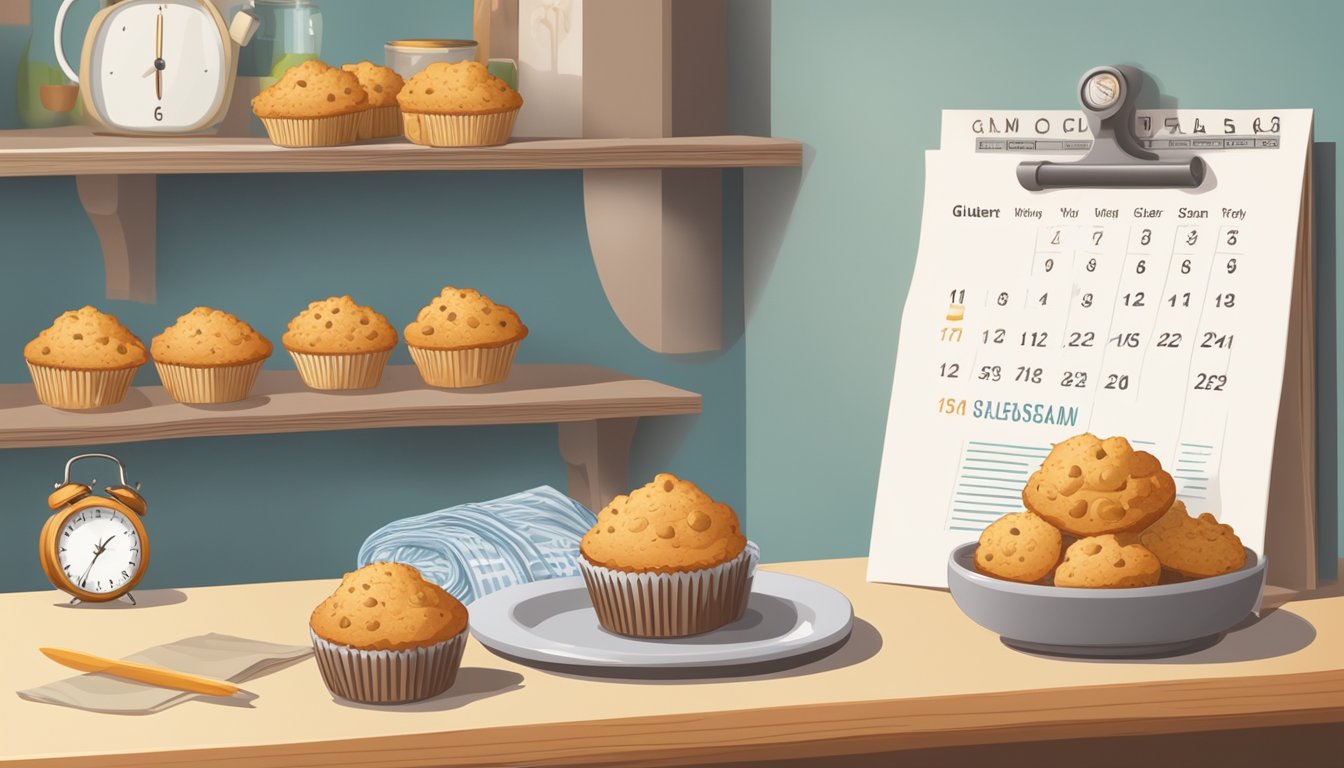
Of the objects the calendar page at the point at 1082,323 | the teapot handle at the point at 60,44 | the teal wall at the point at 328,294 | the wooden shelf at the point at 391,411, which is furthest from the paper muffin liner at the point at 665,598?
the teapot handle at the point at 60,44

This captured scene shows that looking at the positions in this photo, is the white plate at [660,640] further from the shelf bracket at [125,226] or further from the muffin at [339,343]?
the shelf bracket at [125,226]

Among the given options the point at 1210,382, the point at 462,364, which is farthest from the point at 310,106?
the point at 1210,382

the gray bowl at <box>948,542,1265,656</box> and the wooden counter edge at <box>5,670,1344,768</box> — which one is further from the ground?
the gray bowl at <box>948,542,1265,656</box>

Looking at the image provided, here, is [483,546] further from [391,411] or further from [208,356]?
[208,356]

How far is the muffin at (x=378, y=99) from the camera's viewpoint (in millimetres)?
1801

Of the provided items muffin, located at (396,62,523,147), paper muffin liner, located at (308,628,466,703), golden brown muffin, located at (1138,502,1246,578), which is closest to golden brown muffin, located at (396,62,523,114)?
muffin, located at (396,62,523,147)

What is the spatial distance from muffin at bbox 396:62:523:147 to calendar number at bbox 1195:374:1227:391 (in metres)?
0.82

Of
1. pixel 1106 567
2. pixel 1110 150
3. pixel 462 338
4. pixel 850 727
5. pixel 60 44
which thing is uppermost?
pixel 60 44

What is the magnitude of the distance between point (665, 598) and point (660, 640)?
4 centimetres

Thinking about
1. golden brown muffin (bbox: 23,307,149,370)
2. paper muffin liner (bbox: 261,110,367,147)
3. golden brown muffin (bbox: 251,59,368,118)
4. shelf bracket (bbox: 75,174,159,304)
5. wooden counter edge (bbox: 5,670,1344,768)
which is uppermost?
golden brown muffin (bbox: 251,59,368,118)

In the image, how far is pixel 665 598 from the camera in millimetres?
1189

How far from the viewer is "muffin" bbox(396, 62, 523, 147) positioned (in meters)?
1.73

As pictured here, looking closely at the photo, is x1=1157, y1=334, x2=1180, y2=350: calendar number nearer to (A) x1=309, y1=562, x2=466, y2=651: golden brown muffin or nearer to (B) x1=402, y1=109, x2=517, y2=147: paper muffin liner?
(A) x1=309, y1=562, x2=466, y2=651: golden brown muffin

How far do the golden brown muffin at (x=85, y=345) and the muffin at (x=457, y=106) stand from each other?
0.39 meters
